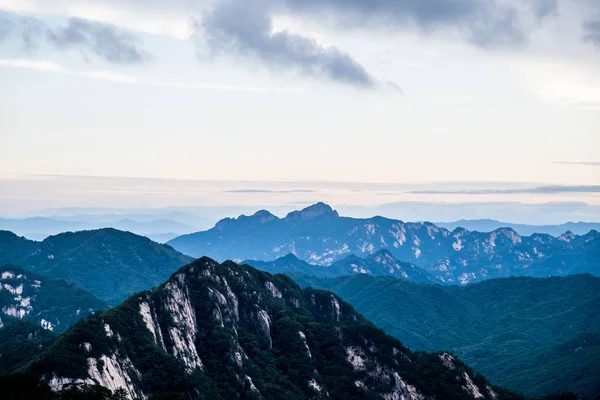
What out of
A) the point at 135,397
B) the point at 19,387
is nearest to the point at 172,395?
the point at 135,397

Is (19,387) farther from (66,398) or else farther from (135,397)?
(135,397)

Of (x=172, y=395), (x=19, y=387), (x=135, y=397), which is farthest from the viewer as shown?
(x=135, y=397)

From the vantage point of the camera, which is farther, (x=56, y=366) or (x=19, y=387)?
(x=56, y=366)

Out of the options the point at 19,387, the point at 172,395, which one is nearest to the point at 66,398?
the point at 19,387

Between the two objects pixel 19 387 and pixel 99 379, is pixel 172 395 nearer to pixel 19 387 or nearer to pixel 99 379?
pixel 99 379

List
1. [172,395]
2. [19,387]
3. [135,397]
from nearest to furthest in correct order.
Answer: [19,387], [172,395], [135,397]

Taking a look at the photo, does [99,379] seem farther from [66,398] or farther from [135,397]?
[66,398]

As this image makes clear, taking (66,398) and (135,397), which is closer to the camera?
(66,398)

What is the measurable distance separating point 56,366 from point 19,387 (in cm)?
2898

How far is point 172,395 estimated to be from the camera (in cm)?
18262

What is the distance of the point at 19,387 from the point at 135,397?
43320mm

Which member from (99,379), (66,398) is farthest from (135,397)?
(66,398)

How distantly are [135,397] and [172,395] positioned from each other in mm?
19882

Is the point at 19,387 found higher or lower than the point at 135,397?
higher
